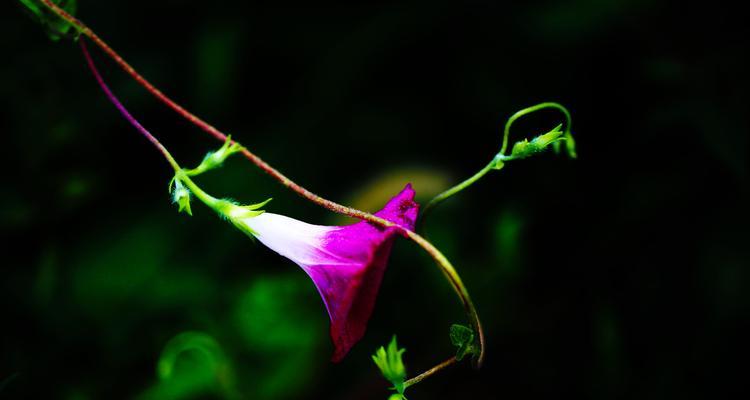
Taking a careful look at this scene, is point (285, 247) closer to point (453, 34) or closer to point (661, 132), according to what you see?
point (661, 132)

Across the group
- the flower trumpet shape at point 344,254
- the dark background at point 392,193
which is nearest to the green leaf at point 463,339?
the flower trumpet shape at point 344,254

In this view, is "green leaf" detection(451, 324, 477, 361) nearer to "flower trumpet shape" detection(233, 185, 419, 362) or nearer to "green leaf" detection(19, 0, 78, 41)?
"flower trumpet shape" detection(233, 185, 419, 362)

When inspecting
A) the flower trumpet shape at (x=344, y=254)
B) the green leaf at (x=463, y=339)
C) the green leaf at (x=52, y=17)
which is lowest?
the green leaf at (x=463, y=339)

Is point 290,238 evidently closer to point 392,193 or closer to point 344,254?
point 344,254

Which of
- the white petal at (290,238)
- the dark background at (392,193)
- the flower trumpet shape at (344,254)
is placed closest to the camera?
the flower trumpet shape at (344,254)

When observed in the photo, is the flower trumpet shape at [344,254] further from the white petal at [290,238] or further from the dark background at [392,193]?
the dark background at [392,193]

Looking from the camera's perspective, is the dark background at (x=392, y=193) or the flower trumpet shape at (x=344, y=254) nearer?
the flower trumpet shape at (x=344, y=254)

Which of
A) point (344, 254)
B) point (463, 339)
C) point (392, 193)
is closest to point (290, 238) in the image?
→ point (344, 254)
